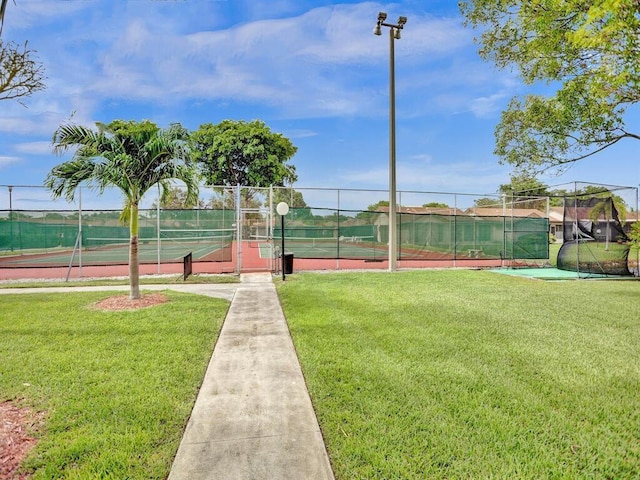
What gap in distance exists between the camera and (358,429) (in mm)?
2361

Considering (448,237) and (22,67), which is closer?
(22,67)

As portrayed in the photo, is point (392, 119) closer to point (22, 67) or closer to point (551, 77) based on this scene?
point (551, 77)

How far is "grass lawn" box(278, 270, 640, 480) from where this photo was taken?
2.08 metres

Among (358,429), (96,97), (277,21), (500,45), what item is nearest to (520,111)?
(500,45)

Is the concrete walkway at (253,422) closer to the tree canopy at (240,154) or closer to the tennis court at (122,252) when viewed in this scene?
the tennis court at (122,252)

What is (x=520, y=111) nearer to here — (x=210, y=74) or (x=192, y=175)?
(x=192, y=175)

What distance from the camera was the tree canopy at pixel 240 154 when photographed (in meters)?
26.4

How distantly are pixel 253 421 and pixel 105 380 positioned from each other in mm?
1592

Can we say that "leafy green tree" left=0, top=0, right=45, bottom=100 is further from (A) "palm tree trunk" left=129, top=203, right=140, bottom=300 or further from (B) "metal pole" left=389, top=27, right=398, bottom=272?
(B) "metal pole" left=389, top=27, right=398, bottom=272

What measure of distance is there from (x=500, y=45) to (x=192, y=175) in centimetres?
882

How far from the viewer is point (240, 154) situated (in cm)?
2681

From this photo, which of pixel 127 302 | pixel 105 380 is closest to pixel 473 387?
pixel 105 380

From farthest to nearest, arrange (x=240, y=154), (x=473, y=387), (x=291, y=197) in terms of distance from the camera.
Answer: (x=240, y=154)
(x=291, y=197)
(x=473, y=387)

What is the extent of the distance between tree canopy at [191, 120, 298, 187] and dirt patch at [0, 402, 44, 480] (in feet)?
81.0
